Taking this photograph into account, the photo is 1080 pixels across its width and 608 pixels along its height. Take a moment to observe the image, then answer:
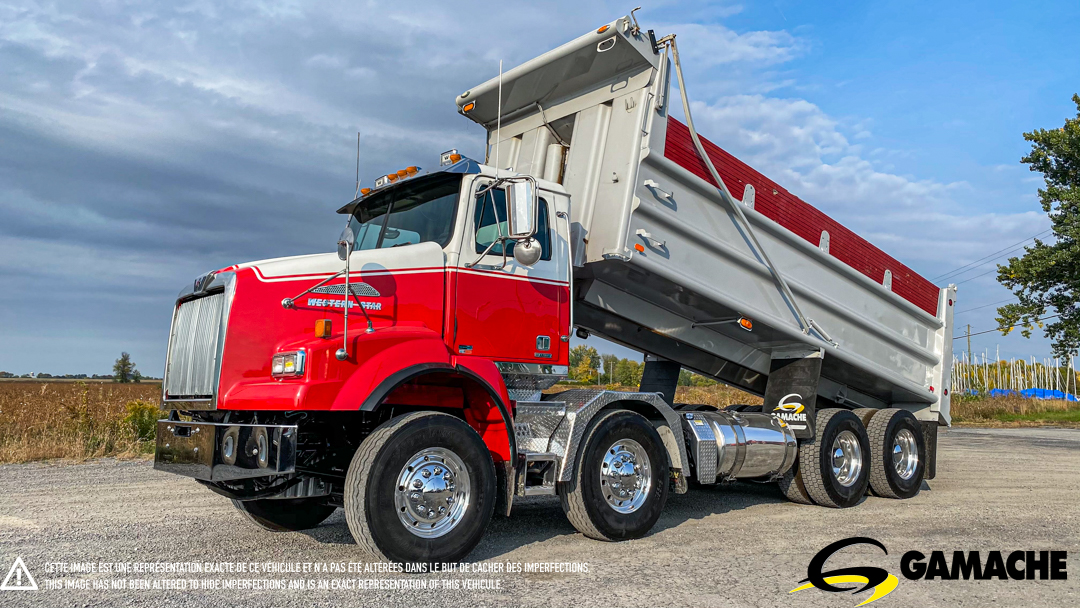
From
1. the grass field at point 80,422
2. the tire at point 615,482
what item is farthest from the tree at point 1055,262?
the tire at point 615,482

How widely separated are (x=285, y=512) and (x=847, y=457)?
5.65 m

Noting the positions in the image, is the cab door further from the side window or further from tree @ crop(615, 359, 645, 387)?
tree @ crop(615, 359, 645, 387)

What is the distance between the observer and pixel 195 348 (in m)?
5.00

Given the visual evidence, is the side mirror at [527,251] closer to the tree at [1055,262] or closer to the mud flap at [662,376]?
the mud flap at [662,376]

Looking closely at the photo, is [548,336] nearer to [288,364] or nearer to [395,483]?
[395,483]

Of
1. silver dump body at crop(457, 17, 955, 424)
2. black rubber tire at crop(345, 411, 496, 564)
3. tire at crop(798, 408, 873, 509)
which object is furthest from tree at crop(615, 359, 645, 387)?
black rubber tire at crop(345, 411, 496, 564)

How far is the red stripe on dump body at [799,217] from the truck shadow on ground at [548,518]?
107 inches

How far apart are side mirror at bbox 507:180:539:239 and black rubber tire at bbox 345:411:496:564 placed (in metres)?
1.31

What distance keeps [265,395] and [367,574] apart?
47.7 inches

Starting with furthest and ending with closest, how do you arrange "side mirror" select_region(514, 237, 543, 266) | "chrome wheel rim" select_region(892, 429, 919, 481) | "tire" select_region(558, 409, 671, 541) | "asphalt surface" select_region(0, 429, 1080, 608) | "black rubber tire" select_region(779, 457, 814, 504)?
"chrome wheel rim" select_region(892, 429, 919, 481) < "black rubber tire" select_region(779, 457, 814, 504) < "tire" select_region(558, 409, 671, 541) < "side mirror" select_region(514, 237, 543, 266) < "asphalt surface" select_region(0, 429, 1080, 608)

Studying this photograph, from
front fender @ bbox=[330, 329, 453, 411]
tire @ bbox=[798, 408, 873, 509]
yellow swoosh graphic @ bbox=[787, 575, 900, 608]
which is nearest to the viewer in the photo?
yellow swoosh graphic @ bbox=[787, 575, 900, 608]

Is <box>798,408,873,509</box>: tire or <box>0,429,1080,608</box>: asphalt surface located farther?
<box>798,408,873,509</box>: tire

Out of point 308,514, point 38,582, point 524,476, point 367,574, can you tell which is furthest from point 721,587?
point 38,582

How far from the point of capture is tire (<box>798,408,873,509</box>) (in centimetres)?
743
